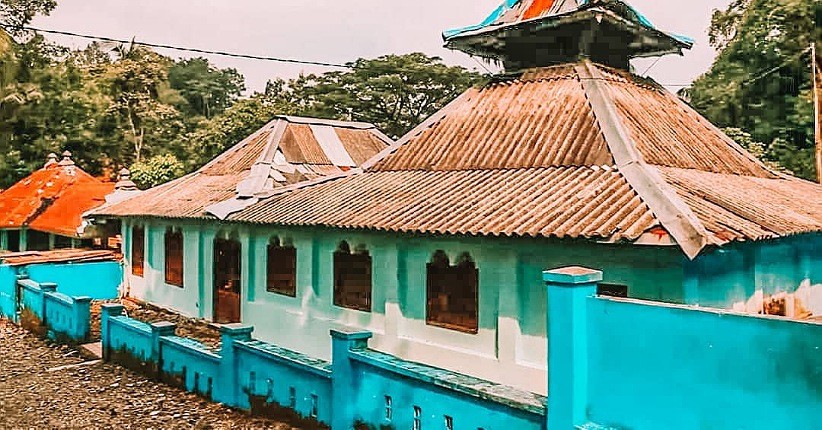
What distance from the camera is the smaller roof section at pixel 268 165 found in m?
15.7

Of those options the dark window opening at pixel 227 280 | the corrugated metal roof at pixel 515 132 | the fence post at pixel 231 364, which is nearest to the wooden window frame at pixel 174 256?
the dark window opening at pixel 227 280

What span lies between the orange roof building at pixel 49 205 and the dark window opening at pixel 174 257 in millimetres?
6733

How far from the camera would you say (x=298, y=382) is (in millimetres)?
8773

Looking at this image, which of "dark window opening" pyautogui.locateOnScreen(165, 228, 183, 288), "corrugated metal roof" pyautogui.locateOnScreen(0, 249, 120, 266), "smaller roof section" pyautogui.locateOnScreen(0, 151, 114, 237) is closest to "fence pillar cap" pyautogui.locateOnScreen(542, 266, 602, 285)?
"dark window opening" pyautogui.locateOnScreen(165, 228, 183, 288)

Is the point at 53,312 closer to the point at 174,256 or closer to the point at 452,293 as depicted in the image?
the point at 174,256

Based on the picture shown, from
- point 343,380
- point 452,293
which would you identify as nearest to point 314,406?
point 343,380

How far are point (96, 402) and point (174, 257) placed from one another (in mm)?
7673

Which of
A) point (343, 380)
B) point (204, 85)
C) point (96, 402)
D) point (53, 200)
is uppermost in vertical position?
point (204, 85)

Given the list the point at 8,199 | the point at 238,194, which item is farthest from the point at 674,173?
the point at 8,199

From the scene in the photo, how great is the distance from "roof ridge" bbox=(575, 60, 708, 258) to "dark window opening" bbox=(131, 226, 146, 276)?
12303 millimetres

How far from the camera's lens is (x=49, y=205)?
26406mm

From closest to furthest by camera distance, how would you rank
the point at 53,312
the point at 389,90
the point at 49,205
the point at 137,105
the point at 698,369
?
the point at 698,369 → the point at 53,312 → the point at 49,205 → the point at 137,105 → the point at 389,90

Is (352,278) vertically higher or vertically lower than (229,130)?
lower

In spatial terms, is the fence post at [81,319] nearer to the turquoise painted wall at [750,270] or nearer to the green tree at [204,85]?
the turquoise painted wall at [750,270]
